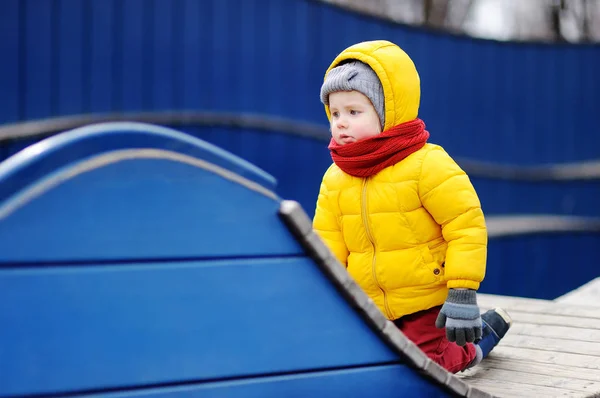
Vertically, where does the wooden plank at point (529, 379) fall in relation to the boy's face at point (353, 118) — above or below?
below

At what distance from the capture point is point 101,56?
3672 mm

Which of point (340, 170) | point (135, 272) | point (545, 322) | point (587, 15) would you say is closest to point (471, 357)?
point (340, 170)

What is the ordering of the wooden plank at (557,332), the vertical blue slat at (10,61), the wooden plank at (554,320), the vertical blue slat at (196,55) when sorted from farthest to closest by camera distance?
the vertical blue slat at (196,55)
the vertical blue slat at (10,61)
the wooden plank at (554,320)
the wooden plank at (557,332)

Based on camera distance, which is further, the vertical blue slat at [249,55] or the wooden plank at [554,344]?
the vertical blue slat at [249,55]

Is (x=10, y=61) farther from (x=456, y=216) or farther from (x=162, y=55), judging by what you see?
(x=456, y=216)

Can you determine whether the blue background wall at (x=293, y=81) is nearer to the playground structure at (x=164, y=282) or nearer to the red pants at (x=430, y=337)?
the red pants at (x=430, y=337)

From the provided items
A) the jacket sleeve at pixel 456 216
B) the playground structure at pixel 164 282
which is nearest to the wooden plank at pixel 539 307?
the jacket sleeve at pixel 456 216

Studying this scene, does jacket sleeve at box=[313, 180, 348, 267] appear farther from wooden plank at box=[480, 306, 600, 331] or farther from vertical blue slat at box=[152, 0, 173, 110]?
vertical blue slat at box=[152, 0, 173, 110]

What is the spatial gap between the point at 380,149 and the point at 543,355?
943mm

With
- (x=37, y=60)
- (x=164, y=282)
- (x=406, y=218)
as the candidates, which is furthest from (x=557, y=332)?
(x=37, y=60)

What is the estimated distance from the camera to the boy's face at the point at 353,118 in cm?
226

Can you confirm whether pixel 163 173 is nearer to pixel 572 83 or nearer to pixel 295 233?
pixel 295 233

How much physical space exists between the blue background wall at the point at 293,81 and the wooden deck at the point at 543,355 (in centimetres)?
155

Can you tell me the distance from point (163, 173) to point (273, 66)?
10.1ft
